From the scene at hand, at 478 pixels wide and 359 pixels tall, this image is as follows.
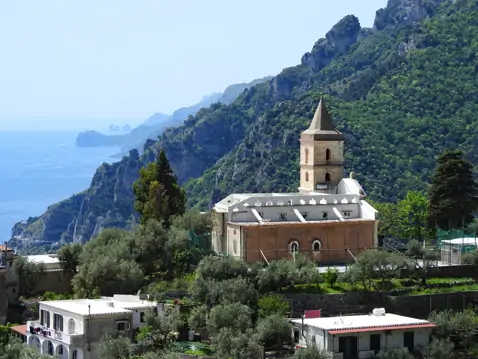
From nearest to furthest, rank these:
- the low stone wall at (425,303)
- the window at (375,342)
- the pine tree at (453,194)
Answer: the window at (375,342) → the low stone wall at (425,303) → the pine tree at (453,194)

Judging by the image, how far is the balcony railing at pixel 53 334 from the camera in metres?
48.6

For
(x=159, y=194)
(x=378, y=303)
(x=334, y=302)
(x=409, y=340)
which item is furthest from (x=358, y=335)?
(x=159, y=194)

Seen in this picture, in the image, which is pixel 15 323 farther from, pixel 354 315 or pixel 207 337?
pixel 354 315

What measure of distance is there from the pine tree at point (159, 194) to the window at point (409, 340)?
1649 cm

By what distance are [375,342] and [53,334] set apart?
13.6 meters

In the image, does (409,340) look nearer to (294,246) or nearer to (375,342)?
(375,342)

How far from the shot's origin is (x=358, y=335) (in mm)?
47000

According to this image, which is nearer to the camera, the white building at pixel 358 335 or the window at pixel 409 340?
the white building at pixel 358 335

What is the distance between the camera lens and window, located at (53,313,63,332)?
49897mm

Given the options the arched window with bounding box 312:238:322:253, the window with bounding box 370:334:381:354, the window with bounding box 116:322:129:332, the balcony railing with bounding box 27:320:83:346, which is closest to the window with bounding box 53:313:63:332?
the balcony railing with bounding box 27:320:83:346

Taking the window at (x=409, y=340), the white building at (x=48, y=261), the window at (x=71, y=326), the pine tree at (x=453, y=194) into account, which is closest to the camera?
the window at (x=409, y=340)

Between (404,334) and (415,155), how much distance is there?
72.3m

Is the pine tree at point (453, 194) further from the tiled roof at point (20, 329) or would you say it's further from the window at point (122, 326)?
the tiled roof at point (20, 329)

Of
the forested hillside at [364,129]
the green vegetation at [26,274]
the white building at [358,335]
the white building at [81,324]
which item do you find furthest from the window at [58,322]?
the forested hillside at [364,129]
